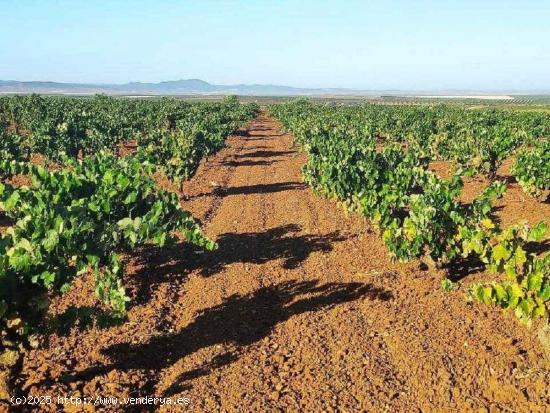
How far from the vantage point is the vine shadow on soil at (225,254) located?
1238 cm

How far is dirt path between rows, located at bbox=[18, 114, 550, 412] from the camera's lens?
7.55 m

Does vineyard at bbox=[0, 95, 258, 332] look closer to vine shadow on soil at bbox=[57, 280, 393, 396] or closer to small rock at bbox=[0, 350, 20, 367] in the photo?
small rock at bbox=[0, 350, 20, 367]

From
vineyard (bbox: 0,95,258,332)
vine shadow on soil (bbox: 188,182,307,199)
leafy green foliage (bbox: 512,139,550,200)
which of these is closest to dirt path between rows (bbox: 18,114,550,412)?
vineyard (bbox: 0,95,258,332)

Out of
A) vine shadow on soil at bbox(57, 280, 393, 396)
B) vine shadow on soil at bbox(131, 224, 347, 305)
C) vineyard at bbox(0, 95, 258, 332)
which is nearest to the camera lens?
vineyard at bbox(0, 95, 258, 332)

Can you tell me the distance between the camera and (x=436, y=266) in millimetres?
11898

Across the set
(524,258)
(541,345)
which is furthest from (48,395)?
(541,345)

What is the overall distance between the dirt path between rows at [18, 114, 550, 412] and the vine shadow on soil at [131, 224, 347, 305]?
0.06 meters

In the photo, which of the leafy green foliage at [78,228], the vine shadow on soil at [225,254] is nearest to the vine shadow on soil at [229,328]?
the leafy green foliage at [78,228]

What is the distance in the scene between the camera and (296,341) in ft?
30.0

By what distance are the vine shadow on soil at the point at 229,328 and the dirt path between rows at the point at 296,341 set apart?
3 centimetres

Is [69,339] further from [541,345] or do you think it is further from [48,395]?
[541,345]

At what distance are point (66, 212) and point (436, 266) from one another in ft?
27.9

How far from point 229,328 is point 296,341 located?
1.43 meters

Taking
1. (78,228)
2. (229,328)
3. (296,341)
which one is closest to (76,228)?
(78,228)
